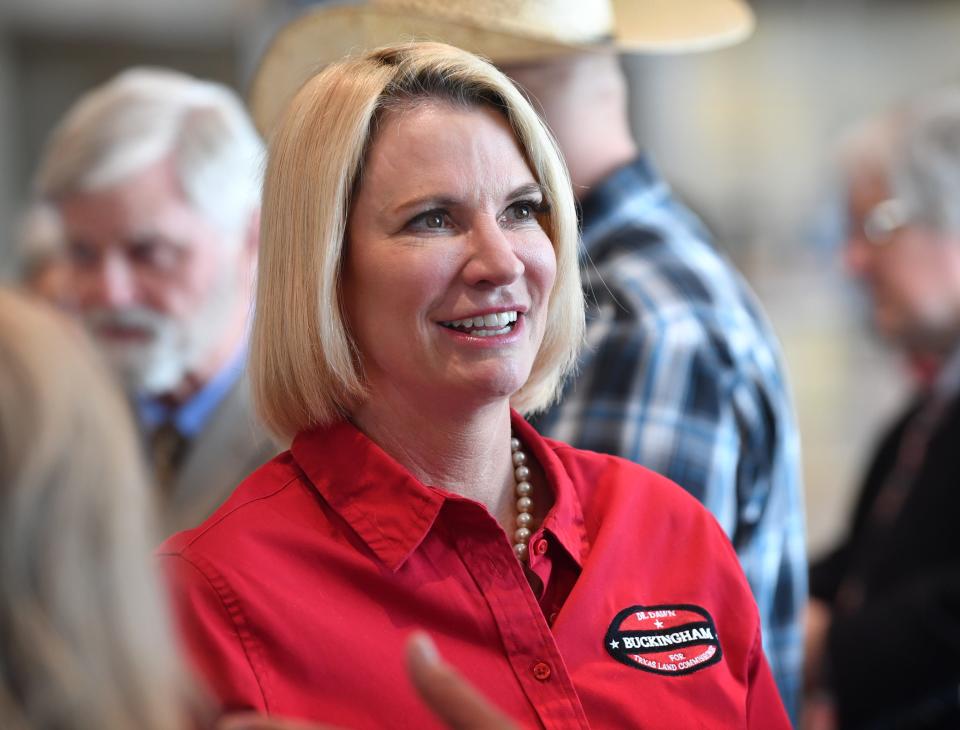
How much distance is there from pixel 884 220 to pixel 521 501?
258 cm

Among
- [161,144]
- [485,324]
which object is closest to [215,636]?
[485,324]

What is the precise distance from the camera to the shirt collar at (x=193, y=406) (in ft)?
11.3

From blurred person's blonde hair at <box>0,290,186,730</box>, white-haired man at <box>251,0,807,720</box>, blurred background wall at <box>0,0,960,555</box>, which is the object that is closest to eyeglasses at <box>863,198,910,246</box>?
white-haired man at <box>251,0,807,720</box>

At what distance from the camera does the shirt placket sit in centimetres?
155

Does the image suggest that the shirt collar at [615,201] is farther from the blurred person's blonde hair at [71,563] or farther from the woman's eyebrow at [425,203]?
the blurred person's blonde hair at [71,563]

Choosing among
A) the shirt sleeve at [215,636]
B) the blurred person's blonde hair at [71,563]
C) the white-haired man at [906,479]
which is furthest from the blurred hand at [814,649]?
the blurred person's blonde hair at [71,563]

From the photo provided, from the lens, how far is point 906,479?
12.0 feet

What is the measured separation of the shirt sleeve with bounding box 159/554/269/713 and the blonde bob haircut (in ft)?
0.88

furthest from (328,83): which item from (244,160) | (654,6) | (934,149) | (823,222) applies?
(823,222)

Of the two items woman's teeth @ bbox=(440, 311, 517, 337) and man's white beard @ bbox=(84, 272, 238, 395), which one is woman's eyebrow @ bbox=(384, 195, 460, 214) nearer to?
woman's teeth @ bbox=(440, 311, 517, 337)

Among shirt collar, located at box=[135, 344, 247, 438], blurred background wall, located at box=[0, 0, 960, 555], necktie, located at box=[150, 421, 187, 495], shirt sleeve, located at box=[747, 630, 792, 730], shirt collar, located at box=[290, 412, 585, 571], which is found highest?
shirt collar, located at box=[290, 412, 585, 571]

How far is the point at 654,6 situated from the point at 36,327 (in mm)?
1624

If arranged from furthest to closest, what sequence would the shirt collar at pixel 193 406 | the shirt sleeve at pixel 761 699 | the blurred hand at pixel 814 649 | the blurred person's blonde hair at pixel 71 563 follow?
the shirt collar at pixel 193 406
the blurred hand at pixel 814 649
the shirt sleeve at pixel 761 699
the blurred person's blonde hair at pixel 71 563

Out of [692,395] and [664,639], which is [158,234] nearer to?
[692,395]
